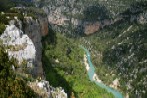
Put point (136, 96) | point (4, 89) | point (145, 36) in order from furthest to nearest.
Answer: point (145, 36)
point (136, 96)
point (4, 89)

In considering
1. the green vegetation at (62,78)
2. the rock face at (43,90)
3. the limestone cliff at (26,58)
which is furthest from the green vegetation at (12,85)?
the green vegetation at (62,78)

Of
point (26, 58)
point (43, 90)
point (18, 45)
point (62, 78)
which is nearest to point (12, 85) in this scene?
point (43, 90)

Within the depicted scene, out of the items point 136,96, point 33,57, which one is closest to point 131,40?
point 136,96

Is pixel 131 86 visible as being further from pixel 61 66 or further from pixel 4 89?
pixel 4 89

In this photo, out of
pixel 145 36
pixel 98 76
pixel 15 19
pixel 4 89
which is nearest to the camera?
pixel 4 89

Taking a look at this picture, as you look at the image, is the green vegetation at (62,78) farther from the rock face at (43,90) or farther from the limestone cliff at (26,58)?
the rock face at (43,90)

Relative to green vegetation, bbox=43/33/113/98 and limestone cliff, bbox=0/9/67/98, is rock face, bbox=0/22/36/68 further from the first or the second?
green vegetation, bbox=43/33/113/98

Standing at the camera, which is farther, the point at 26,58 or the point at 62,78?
the point at 62,78

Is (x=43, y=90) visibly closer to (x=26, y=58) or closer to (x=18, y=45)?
(x=26, y=58)

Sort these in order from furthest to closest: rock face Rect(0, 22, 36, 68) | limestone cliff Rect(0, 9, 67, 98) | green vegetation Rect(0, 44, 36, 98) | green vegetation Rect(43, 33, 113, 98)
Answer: green vegetation Rect(43, 33, 113, 98) < rock face Rect(0, 22, 36, 68) < limestone cliff Rect(0, 9, 67, 98) < green vegetation Rect(0, 44, 36, 98)

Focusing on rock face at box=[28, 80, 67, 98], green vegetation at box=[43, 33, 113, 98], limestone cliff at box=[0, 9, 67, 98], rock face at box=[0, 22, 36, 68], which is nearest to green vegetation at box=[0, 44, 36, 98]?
rock face at box=[28, 80, 67, 98]

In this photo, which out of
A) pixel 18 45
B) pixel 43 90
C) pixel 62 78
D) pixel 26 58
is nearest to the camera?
pixel 43 90
